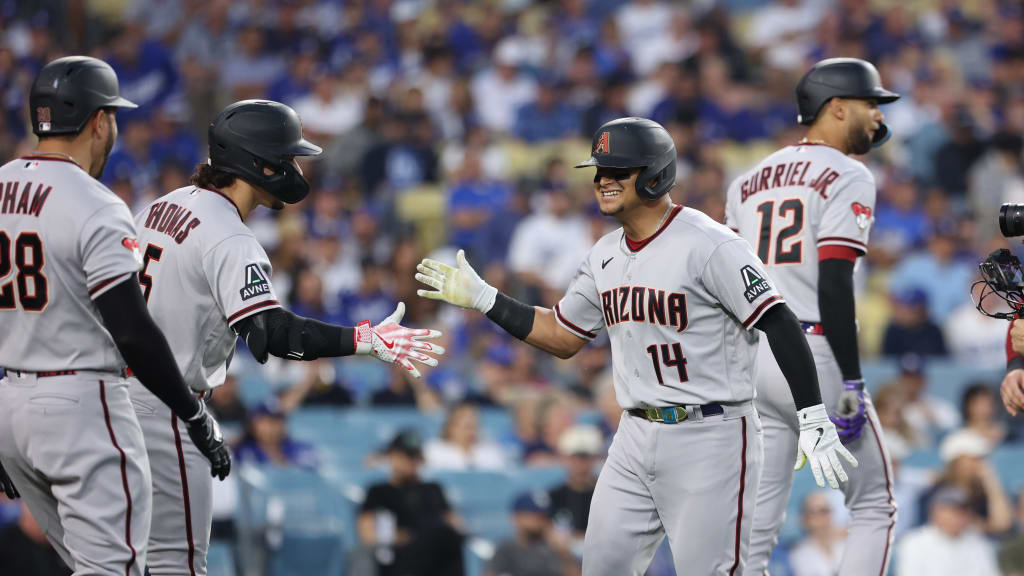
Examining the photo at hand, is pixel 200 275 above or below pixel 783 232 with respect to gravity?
below

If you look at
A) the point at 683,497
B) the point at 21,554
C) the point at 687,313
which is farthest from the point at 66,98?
the point at 21,554

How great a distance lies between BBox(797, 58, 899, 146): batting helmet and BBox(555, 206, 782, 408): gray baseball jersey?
3.75ft

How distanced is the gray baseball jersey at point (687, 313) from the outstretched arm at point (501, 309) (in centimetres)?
35

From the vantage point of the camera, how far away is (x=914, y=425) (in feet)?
33.4

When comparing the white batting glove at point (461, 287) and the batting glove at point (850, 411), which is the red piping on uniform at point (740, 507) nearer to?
the batting glove at point (850, 411)

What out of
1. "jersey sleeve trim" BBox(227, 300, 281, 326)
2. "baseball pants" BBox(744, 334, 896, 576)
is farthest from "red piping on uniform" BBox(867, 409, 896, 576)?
"jersey sleeve trim" BBox(227, 300, 281, 326)

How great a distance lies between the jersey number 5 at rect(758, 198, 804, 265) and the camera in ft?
18.1

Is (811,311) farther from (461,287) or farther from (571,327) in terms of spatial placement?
(461,287)

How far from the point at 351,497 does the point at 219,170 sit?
3.80 meters

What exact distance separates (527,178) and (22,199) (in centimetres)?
875

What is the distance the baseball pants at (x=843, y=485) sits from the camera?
534 cm

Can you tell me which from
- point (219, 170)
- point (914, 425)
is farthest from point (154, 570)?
point (914, 425)

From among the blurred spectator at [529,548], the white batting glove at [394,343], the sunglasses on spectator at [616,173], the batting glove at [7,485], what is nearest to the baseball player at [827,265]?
the sunglasses on spectator at [616,173]

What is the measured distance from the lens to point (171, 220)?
477cm
